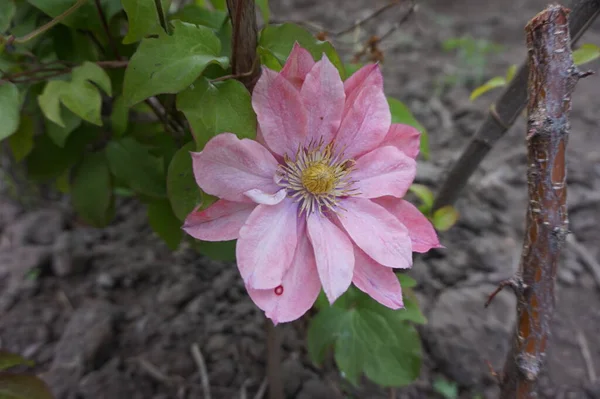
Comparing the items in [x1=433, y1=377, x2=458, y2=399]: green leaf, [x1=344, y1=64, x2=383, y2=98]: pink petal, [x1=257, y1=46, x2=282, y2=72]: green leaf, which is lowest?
[x1=433, y1=377, x2=458, y2=399]: green leaf

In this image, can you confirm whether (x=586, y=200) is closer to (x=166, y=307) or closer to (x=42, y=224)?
(x=166, y=307)

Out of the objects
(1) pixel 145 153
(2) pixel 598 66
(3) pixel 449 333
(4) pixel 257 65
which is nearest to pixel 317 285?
(4) pixel 257 65

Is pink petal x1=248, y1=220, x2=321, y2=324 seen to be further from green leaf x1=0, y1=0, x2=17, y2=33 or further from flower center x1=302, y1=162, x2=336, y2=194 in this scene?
green leaf x1=0, y1=0, x2=17, y2=33

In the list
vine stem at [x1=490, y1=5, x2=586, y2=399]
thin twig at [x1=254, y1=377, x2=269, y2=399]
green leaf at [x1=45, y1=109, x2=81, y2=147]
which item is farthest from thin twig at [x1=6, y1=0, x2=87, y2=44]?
thin twig at [x1=254, y1=377, x2=269, y2=399]

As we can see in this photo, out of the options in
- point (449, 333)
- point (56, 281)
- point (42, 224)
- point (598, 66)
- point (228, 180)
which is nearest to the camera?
point (228, 180)

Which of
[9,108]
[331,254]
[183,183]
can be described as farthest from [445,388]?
[9,108]

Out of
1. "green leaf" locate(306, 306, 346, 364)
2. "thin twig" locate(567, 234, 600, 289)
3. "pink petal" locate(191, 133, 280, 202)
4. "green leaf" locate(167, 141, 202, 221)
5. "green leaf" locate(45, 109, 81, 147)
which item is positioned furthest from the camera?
"thin twig" locate(567, 234, 600, 289)

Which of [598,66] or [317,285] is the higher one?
[598,66]

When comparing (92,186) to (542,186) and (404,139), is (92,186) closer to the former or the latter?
(404,139)
